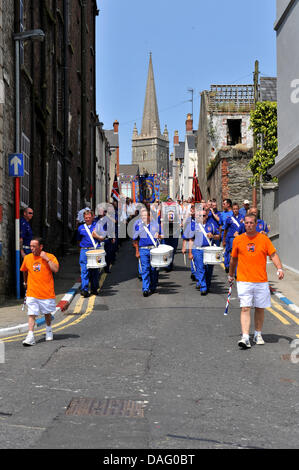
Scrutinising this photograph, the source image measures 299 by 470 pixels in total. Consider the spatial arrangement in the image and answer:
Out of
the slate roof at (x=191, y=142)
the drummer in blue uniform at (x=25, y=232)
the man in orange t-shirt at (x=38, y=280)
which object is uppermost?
the slate roof at (x=191, y=142)

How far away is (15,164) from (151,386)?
8.16 metres

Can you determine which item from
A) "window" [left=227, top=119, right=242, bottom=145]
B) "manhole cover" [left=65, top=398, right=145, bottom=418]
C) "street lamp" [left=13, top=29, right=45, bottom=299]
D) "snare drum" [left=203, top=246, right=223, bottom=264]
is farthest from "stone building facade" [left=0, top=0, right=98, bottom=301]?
"window" [left=227, top=119, right=242, bottom=145]

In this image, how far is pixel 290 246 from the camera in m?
18.3

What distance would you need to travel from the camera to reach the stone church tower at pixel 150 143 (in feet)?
543

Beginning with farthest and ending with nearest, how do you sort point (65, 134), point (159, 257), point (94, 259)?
point (65, 134) → point (159, 257) → point (94, 259)

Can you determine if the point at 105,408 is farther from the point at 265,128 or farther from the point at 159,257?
the point at 265,128

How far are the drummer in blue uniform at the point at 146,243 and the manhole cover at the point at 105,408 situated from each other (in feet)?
24.1

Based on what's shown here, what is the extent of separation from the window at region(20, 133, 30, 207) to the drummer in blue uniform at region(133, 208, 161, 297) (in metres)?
3.59

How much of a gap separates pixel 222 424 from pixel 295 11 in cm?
1567

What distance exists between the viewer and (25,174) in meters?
16.2

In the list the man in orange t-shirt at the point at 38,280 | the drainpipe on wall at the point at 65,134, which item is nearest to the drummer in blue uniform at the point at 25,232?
the man in orange t-shirt at the point at 38,280

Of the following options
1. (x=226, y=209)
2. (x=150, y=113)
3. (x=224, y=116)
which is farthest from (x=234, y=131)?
(x=150, y=113)

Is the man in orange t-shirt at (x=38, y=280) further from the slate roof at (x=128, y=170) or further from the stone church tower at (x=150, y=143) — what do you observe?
the stone church tower at (x=150, y=143)
